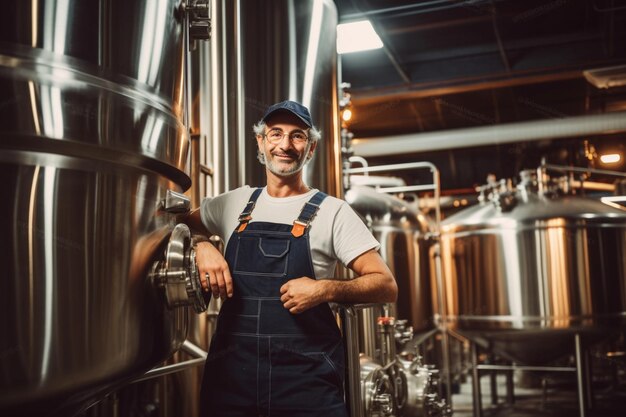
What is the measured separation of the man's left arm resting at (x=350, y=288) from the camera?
4.97ft

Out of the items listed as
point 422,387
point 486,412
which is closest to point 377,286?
point 422,387

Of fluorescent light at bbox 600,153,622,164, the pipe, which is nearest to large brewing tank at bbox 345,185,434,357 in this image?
the pipe

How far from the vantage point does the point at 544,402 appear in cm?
599

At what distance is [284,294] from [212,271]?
21 centimetres

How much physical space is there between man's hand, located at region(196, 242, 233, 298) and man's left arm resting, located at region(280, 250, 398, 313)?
6.2 inches

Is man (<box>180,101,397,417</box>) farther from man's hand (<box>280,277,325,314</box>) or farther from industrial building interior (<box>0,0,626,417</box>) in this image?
industrial building interior (<box>0,0,626,417</box>)

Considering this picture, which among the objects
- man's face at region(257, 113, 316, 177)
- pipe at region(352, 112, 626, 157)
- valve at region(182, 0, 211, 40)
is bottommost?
man's face at region(257, 113, 316, 177)

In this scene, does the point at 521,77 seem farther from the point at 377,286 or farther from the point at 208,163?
the point at 377,286

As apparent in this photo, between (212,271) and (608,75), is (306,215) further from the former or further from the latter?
(608,75)

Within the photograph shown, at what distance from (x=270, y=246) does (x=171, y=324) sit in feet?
1.29

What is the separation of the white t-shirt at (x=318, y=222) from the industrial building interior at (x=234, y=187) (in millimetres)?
128

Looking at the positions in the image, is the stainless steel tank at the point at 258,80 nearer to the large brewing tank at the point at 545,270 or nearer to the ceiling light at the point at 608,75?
the large brewing tank at the point at 545,270

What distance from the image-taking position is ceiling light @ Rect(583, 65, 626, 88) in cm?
554

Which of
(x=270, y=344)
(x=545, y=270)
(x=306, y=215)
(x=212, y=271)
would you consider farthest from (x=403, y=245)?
(x=212, y=271)
